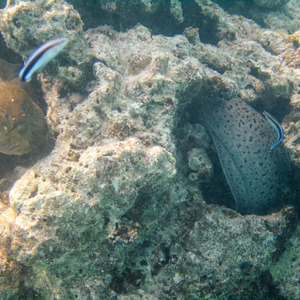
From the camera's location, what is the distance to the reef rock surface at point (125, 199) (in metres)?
2.46

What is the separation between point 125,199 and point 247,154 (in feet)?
9.01

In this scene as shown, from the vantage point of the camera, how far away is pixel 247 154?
4.05 meters

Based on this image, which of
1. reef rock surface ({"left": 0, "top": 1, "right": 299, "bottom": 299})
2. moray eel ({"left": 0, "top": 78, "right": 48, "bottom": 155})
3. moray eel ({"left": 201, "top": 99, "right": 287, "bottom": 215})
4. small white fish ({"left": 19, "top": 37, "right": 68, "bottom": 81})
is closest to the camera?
small white fish ({"left": 19, "top": 37, "right": 68, "bottom": 81})

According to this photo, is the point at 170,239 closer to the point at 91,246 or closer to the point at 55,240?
the point at 91,246

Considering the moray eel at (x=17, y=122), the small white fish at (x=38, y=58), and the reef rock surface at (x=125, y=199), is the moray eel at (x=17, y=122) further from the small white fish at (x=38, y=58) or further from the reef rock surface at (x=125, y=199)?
the small white fish at (x=38, y=58)

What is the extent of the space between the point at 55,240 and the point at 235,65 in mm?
5019

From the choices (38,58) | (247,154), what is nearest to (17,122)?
(38,58)

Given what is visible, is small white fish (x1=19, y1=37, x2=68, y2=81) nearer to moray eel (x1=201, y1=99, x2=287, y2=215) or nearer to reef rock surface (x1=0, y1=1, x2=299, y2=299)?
reef rock surface (x1=0, y1=1, x2=299, y2=299)

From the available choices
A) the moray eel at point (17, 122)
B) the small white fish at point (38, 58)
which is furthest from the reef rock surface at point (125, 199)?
the small white fish at point (38, 58)

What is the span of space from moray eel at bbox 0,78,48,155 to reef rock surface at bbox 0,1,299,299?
28 centimetres

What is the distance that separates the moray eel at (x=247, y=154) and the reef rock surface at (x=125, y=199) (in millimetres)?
293

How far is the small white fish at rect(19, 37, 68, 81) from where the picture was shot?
1.78m

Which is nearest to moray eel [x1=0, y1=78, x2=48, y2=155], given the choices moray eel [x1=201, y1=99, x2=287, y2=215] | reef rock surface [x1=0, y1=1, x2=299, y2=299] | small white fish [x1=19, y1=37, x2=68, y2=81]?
reef rock surface [x1=0, y1=1, x2=299, y2=299]

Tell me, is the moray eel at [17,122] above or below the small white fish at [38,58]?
below
